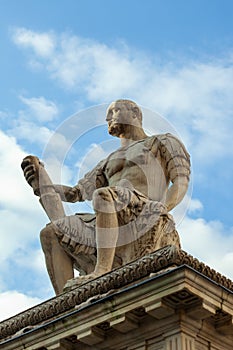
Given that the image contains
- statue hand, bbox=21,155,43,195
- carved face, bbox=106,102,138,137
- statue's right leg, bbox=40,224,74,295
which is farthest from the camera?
carved face, bbox=106,102,138,137

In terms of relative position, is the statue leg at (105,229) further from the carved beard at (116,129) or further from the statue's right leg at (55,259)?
the carved beard at (116,129)

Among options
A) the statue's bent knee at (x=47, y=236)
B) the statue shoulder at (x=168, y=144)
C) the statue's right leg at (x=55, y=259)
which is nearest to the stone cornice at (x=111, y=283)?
the statue's right leg at (x=55, y=259)

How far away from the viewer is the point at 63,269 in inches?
704

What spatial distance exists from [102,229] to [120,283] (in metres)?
2.36

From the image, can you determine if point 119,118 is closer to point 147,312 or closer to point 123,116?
point 123,116

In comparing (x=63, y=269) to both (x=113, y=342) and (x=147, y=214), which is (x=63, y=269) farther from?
(x=113, y=342)

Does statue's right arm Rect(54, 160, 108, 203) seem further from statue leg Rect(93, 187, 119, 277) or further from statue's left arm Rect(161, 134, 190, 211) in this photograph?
statue leg Rect(93, 187, 119, 277)

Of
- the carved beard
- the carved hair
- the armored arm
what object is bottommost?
the armored arm

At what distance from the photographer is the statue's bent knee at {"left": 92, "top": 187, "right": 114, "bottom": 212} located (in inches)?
671

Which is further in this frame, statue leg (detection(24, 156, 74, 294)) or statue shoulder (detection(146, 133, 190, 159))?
statue shoulder (detection(146, 133, 190, 159))

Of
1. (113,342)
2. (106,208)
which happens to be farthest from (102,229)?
(113,342)

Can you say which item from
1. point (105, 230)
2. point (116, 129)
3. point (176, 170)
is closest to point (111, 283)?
point (105, 230)

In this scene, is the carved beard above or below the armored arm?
above

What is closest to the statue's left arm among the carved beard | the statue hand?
the carved beard
